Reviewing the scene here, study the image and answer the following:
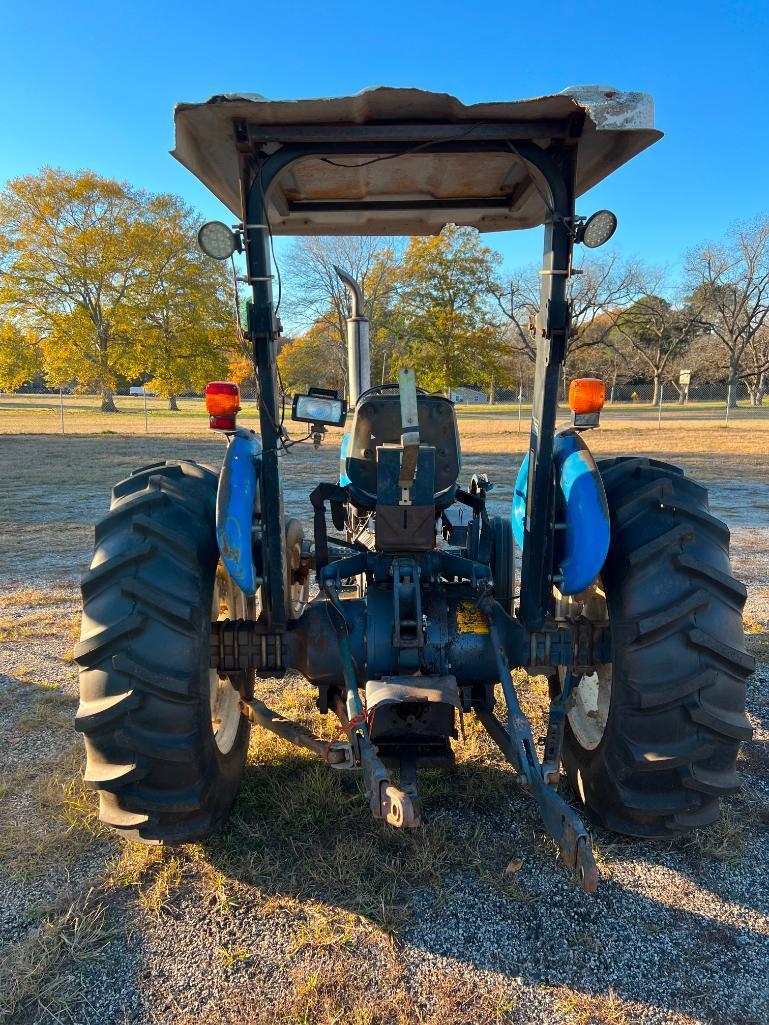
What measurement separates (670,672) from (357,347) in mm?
2910

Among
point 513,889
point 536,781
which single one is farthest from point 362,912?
point 536,781

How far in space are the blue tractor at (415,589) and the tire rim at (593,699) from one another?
2 centimetres

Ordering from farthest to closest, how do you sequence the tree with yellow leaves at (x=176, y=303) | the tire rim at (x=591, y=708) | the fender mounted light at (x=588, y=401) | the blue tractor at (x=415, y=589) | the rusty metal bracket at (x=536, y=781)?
the tree with yellow leaves at (x=176, y=303)
the tire rim at (x=591, y=708)
the fender mounted light at (x=588, y=401)
the blue tractor at (x=415, y=589)
the rusty metal bracket at (x=536, y=781)

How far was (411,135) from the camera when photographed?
2354mm

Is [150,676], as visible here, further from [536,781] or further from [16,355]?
[16,355]

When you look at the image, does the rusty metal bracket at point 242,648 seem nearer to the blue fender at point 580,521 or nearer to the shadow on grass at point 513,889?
the shadow on grass at point 513,889

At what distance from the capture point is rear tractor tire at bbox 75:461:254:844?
2.38 meters

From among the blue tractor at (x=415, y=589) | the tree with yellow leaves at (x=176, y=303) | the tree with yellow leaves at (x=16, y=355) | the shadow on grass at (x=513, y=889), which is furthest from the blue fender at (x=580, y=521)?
the tree with yellow leaves at (x=16, y=355)

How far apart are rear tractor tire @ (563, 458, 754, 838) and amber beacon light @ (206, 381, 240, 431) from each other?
5.36 ft

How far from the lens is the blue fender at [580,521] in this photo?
2.58 m

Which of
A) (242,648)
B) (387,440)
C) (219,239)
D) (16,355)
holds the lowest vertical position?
(242,648)

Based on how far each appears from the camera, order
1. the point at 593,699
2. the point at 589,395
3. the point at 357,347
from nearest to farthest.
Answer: the point at 589,395 < the point at 593,699 < the point at 357,347

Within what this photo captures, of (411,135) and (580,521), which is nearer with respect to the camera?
(411,135)

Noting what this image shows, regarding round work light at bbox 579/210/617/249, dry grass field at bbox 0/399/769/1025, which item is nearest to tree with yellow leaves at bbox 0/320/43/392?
dry grass field at bbox 0/399/769/1025
